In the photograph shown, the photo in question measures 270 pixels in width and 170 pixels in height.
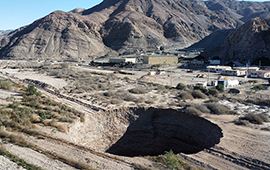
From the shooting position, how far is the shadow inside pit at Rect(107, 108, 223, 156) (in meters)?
14.3

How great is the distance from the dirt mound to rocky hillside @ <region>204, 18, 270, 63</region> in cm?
4746

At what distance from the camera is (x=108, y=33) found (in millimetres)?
108688

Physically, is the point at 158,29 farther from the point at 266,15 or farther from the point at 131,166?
the point at 131,166

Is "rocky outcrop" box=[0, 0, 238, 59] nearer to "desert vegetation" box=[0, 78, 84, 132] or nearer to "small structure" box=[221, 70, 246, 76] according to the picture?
"small structure" box=[221, 70, 246, 76]

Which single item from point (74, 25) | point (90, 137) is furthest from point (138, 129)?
point (74, 25)

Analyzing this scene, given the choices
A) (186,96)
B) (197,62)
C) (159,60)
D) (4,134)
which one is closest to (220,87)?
(186,96)

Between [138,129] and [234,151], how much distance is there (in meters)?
7.90

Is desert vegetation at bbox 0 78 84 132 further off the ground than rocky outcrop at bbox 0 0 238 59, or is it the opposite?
rocky outcrop at bbox 0 0 238 59

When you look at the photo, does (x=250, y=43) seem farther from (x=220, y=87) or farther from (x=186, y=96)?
(x=186, y=96)

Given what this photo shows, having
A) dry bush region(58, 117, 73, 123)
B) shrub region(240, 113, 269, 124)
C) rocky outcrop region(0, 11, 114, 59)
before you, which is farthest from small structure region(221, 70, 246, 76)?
rocky outcrop region(0, 11, 114, 59)

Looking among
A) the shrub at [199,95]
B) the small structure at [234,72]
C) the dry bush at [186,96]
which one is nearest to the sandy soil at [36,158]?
the dry bush at [186,96]

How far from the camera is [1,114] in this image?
41.4 ft

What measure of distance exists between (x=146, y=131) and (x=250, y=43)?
52.4 metres

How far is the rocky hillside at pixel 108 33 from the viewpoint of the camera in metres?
91.9
